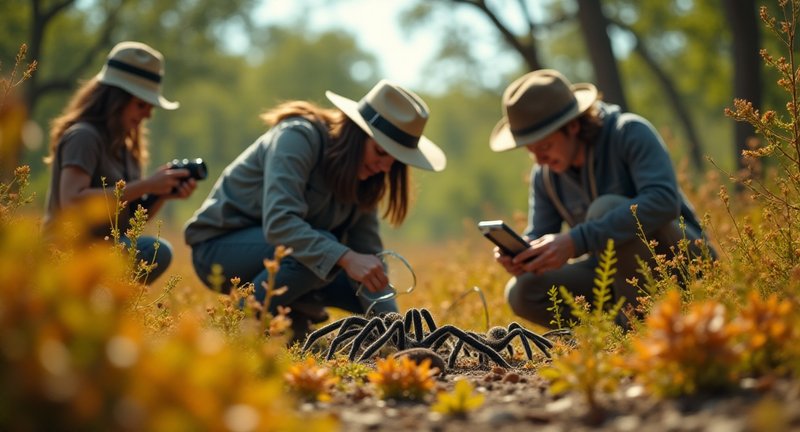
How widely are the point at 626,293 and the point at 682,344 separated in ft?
10.1

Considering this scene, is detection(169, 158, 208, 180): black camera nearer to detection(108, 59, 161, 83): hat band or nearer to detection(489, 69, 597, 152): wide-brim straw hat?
detection(108, 59, 161, 83): hat band

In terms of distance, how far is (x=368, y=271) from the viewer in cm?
438

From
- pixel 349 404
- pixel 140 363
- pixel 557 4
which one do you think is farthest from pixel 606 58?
pixel 557 4

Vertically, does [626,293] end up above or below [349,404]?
below

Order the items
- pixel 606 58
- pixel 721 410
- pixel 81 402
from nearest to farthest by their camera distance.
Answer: pixel 81 402 < pixel 721 410 < pixel 606 58

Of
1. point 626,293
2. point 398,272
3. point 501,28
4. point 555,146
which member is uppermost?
point 501,28

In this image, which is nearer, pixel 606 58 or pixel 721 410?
pixel 721 410

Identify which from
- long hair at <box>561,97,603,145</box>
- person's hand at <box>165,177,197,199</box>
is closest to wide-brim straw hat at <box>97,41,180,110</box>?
person's hand at <box>165,177,197,199</box>

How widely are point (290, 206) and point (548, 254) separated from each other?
1365mm

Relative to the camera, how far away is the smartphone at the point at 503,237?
4.63 meters

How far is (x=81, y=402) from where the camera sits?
55.8 inches

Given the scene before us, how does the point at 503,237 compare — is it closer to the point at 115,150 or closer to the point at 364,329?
the point at 364,329

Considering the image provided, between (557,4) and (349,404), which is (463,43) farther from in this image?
(349,404)

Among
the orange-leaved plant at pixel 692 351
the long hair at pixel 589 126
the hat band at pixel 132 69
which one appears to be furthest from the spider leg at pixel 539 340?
the hat band at pixel 132 69
